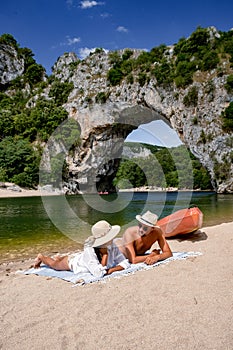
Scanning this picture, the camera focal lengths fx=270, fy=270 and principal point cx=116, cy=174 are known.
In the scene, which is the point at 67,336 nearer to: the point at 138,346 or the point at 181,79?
the point at 138,346

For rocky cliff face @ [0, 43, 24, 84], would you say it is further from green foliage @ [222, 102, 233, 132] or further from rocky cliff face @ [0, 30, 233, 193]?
green foliage @ [222, 102, 233, 132]

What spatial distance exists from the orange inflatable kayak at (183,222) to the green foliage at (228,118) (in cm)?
2629

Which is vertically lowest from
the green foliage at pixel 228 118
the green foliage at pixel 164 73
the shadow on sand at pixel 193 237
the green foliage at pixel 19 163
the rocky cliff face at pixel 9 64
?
the shadow on sand at pixel 193 237

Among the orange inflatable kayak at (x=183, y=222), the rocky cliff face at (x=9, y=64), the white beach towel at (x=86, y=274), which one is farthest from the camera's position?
the rocky cliff face at (x=9, y=64)

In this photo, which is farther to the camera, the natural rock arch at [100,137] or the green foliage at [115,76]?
the green foliage at [115,76]

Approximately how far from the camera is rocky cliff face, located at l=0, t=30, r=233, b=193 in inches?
1252

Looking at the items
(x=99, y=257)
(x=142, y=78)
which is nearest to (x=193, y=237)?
(x=99, y=257)

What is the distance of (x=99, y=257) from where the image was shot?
14.2 feet

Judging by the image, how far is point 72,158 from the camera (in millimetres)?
42594

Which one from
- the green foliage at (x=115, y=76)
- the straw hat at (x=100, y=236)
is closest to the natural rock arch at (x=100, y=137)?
the green foliage at (x=115, y=76)

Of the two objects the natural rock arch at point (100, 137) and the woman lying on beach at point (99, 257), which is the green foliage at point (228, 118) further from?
the woman lying on beach at point (99, 257)

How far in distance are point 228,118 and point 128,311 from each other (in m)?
31.1

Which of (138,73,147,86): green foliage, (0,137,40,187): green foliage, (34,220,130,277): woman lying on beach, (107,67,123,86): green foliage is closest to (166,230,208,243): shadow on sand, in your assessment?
(34,220,130,277): woman lying on beach

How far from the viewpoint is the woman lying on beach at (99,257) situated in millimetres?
4109
